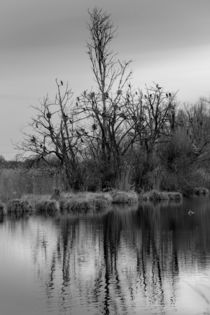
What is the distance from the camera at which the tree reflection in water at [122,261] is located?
1083cm

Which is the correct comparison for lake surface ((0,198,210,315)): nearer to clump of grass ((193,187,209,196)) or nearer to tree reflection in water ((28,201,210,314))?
tree reflection in water ((28,201,210,314))

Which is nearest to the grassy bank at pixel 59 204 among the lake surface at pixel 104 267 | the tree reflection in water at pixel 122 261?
the tree reflection in water at pixel 122 261

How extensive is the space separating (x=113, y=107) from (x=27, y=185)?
11.1 meters

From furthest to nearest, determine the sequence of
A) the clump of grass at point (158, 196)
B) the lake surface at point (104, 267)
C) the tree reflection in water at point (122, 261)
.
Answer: the clump of grass at point (158, 196) < the tree reflection in water at point (122, 261) < the lake surface at point (104, 267)

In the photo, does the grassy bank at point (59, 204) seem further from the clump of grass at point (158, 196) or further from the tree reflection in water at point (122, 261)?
the clump of grass at point (158, 196)

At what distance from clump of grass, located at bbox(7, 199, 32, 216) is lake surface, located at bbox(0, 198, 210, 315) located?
3559 millimetres

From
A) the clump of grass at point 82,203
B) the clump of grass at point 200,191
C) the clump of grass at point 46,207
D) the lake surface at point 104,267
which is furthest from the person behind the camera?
the clump of grass at point 200,191

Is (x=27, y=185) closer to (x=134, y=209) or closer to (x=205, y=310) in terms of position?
(x=134, y=209)

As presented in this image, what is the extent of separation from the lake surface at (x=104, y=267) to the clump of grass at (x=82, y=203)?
591 centimetres

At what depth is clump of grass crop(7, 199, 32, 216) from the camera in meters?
27.8

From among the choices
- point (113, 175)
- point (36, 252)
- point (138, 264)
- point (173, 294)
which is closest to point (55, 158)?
point (113, 175)

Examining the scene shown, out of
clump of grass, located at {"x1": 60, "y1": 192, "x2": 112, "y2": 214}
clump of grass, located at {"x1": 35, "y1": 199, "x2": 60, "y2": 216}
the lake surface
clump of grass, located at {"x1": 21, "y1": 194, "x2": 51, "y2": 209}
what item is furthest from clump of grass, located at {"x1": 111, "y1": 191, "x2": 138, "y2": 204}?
the lake surface

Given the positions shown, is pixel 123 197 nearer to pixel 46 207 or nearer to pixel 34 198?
pixel 34 198

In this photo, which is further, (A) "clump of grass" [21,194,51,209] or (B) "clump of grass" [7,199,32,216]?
(A) "clump of grass" [21,194,51,209]
